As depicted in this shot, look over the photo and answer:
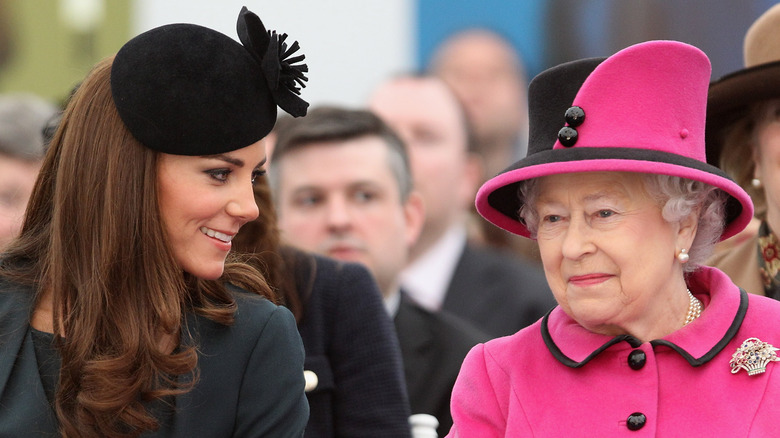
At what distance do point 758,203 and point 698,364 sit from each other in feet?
4.24

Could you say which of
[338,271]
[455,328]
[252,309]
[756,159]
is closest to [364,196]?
[455,328]

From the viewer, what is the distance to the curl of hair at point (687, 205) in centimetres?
320

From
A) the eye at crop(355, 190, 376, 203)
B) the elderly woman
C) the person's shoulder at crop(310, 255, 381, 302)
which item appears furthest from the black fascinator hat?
the eye at crop(355, 190, 376, 203)

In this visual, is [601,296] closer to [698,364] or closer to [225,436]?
[698,364]

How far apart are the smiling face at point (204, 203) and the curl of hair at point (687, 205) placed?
0.75 meters

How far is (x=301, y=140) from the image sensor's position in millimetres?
5480

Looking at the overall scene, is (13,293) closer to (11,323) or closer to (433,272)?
(11,323)

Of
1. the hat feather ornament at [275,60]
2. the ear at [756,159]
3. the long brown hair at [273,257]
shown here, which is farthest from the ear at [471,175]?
the hat feather ornament at [275,60]

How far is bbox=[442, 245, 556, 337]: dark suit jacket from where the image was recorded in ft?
21.4

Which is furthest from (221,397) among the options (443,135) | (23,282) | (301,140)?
(443,135)

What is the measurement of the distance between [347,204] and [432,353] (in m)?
0.79

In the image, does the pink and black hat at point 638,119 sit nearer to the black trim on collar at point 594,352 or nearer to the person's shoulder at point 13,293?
the black trim on collar at point 594,352

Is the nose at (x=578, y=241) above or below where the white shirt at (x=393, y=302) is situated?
above

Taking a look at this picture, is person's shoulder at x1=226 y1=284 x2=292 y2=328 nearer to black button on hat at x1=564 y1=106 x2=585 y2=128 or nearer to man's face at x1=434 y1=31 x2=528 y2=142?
black button on hat at x1=564 y1=106 x2=585 y2=128
